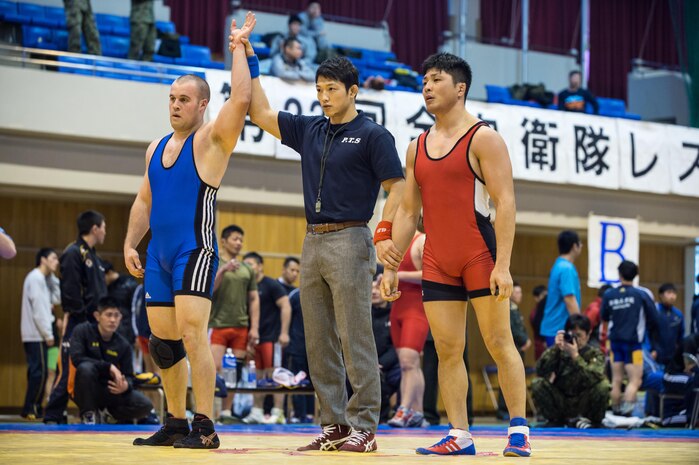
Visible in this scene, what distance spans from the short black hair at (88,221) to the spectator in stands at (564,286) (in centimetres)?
426

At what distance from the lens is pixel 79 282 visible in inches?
328

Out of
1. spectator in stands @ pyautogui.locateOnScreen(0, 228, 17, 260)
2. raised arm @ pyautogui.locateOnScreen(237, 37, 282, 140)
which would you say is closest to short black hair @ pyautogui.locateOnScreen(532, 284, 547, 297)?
raised arm @ pyautogui.locateOnScreen(237, 37, 282, 140)

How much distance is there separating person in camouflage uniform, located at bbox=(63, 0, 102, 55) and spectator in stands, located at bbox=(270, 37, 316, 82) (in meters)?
2.13

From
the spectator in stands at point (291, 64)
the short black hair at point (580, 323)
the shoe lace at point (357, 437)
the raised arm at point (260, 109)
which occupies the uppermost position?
the spectator in stands at point (291, 64)

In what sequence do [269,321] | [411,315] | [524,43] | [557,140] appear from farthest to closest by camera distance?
[524,43] < [557,140] < [269,321] < [411,315]

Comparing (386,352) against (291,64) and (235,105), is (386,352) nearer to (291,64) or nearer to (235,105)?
(291,64)

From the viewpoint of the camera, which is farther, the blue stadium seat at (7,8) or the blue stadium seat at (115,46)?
the blue stadium seat at (115,46)

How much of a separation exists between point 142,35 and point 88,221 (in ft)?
14.8

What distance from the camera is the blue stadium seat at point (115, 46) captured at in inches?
504

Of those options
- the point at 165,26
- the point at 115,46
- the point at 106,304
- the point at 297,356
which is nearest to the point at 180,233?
the point at 106,304

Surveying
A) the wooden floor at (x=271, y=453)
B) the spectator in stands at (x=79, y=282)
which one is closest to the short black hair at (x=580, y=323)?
the wooden floor at (x=271, y=453)

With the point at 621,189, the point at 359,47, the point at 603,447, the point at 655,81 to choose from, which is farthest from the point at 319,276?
the point at 655,81

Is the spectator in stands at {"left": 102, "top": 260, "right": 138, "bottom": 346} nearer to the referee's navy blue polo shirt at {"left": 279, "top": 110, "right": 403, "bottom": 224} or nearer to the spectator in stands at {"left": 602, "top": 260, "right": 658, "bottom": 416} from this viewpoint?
the spectator in stands at {"left": 602, "top": 260, "right": 658, "bottom": 416}

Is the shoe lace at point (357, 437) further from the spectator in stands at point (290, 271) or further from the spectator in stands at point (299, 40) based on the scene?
the spectator in stands at point (299, 40)
